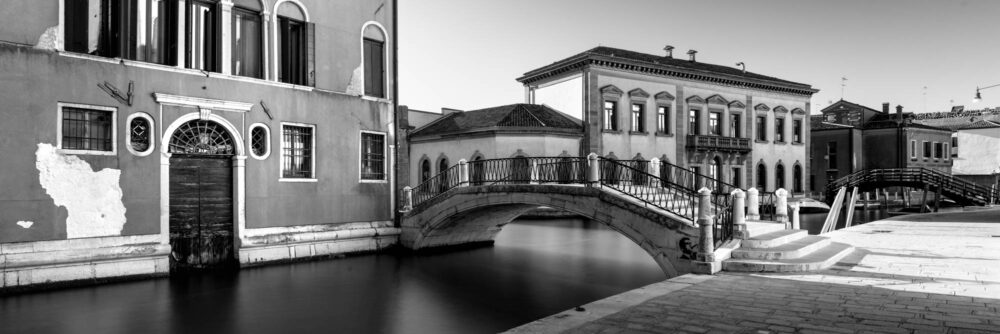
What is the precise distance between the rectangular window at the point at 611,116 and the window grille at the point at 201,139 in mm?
17856

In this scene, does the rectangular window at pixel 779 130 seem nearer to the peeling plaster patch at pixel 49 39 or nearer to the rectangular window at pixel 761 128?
the rectangular window at pixel 761 128

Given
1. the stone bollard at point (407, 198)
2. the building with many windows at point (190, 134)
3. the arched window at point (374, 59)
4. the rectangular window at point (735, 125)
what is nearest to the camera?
the building with many windows at point (190, 134)

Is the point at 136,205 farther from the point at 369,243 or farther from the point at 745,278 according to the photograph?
the point at 745,278

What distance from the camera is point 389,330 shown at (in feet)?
29.1

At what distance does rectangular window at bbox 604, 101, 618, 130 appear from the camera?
89.7 ft

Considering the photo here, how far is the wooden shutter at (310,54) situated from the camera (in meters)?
14.7

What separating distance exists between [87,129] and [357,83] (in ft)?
20.1

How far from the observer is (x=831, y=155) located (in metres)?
39.8

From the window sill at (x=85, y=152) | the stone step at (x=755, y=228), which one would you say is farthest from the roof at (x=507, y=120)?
the window sill at (x=85, y=152)

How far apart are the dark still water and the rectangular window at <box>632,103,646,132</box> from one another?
13.3 meters

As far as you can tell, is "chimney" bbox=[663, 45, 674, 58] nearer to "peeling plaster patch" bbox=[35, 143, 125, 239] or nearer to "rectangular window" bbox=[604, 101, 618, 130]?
"rectangular window" bbox=[604, 101, 618, 130]

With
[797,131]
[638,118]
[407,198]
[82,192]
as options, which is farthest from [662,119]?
[82,192]

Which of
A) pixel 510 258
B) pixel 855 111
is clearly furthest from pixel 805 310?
pixel 855 111

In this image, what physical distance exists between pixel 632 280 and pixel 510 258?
4.33 metres
